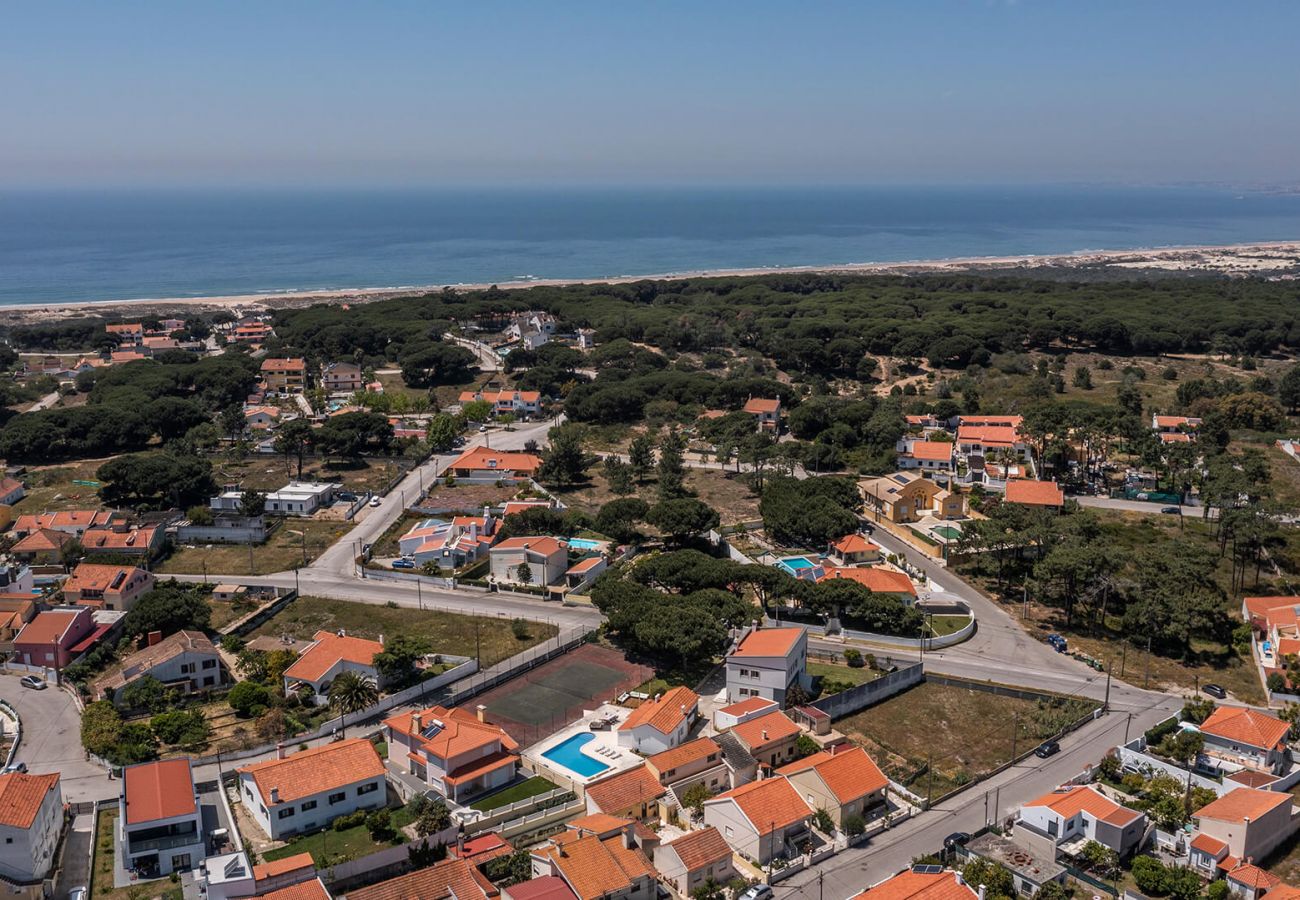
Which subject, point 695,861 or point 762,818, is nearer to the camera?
point 695,861

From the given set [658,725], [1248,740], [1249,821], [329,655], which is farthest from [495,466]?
[1249,821]

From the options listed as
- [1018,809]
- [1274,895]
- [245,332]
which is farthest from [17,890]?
[245,332]

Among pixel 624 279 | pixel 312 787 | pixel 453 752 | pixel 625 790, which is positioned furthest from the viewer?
pixel 624 279

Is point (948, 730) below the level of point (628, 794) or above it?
below

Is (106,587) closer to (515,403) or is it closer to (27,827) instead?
(27,827)

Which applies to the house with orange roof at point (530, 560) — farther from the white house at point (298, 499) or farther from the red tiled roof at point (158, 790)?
the red tiled roof at point (158, 790)

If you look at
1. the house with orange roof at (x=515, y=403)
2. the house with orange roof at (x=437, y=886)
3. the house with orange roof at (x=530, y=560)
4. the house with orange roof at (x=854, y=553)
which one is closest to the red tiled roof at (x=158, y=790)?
the house with orange roof at (x=437, y=886)
